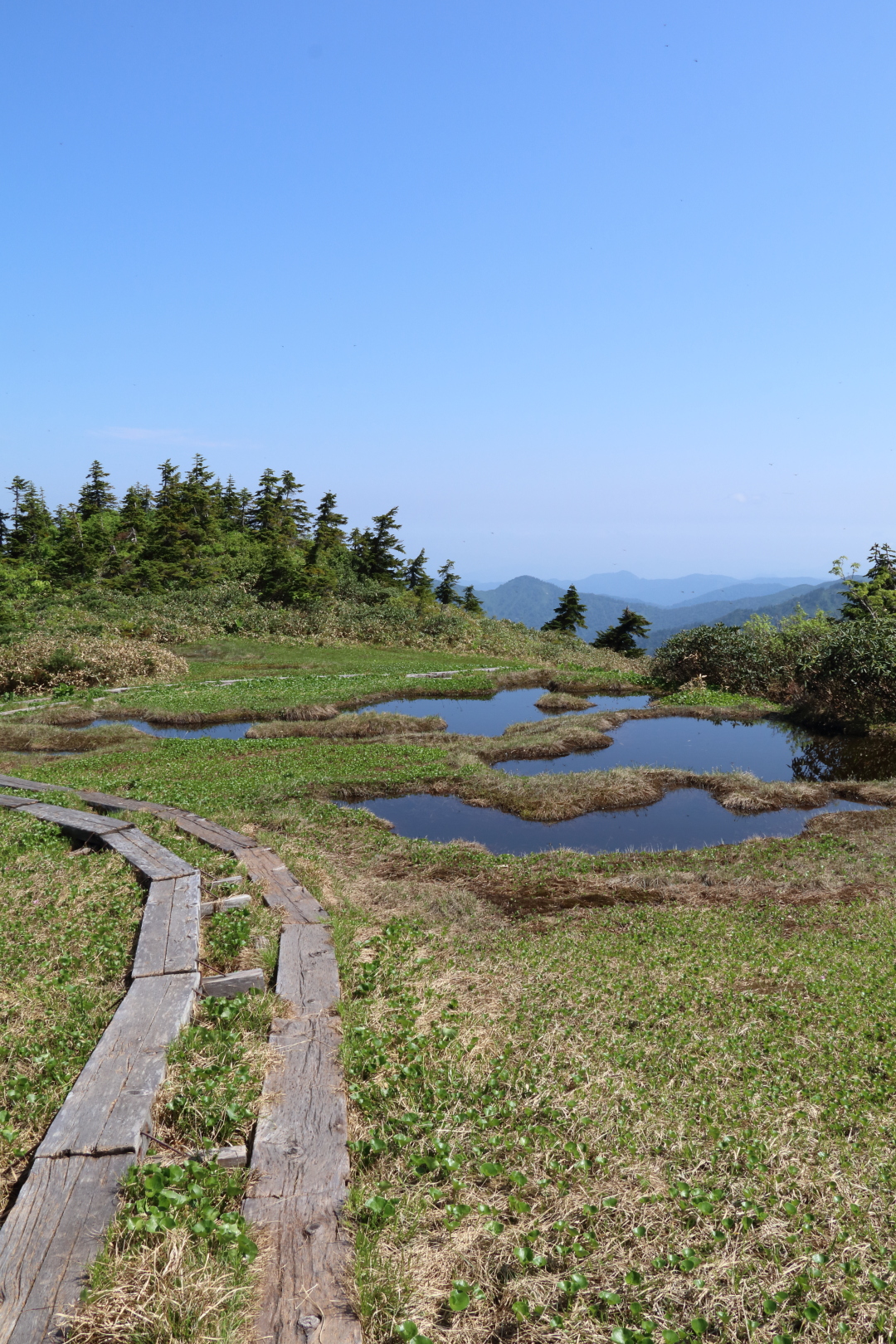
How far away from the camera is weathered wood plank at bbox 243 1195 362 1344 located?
3193 millimetres

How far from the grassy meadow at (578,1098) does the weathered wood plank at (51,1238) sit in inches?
5.5

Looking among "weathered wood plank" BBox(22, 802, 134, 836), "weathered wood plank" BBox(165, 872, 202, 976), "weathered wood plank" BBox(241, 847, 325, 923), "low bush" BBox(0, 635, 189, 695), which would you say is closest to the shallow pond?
"low bush" BBox(0, 635, 189, 695)

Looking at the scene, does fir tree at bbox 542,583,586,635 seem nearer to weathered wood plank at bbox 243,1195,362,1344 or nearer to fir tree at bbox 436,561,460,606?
fir tree at bbox 436,561,460,606

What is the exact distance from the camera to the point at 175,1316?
308 cm

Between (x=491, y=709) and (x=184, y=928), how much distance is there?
19.6 m

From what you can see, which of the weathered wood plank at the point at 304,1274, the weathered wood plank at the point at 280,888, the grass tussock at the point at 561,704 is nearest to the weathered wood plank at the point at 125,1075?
the weathered wood plank at the point at 304,1274

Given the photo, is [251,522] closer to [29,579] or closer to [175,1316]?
[29,579]

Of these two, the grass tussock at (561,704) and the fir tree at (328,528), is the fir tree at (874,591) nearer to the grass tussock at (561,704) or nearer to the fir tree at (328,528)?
the grass tussock at (561,704)

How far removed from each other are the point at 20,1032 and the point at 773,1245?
5.02 metres

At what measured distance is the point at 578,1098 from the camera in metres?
5.07

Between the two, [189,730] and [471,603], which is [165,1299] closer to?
[189,730]

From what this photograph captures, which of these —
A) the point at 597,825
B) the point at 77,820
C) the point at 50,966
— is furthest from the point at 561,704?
the point at 50,966

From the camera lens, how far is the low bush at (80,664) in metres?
26.2

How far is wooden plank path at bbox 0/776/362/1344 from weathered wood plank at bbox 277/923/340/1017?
1 centimetres
